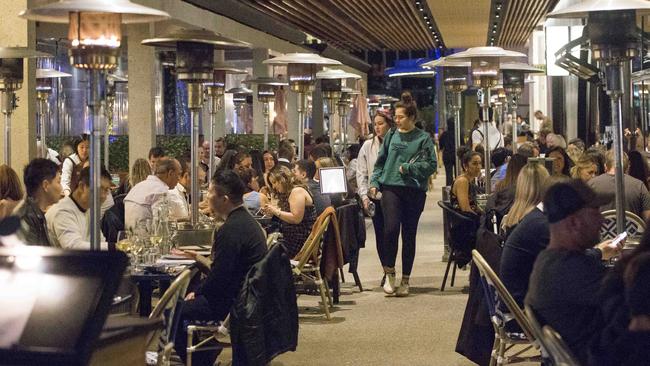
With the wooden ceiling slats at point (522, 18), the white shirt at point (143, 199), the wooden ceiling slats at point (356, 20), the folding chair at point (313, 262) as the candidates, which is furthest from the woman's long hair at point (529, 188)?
the wooden ceiling slats at point (356, 20)

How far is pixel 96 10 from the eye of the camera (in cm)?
520

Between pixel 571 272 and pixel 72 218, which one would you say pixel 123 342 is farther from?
pixel 72 218

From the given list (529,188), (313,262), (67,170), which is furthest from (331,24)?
(529,188)

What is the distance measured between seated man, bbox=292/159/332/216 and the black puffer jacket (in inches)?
140

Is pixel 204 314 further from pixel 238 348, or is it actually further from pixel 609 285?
pixel 609 285

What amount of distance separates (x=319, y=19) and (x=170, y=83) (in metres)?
4.48

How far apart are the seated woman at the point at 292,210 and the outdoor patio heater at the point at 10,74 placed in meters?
2.18

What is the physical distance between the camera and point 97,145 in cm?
543

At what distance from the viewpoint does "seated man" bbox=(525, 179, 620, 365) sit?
375cm

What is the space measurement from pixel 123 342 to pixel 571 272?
1518mm

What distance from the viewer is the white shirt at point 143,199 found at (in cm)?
827

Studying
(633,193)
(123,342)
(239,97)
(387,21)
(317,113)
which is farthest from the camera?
(317,113)

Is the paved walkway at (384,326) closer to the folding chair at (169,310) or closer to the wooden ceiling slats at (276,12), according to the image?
the folding chair at (169,310)

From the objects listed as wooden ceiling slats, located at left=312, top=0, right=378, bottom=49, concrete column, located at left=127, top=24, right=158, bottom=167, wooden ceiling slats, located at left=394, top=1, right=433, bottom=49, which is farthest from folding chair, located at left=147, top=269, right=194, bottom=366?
wooden ceiling slats, located at left=394, top=1, right=433, bottom=49
